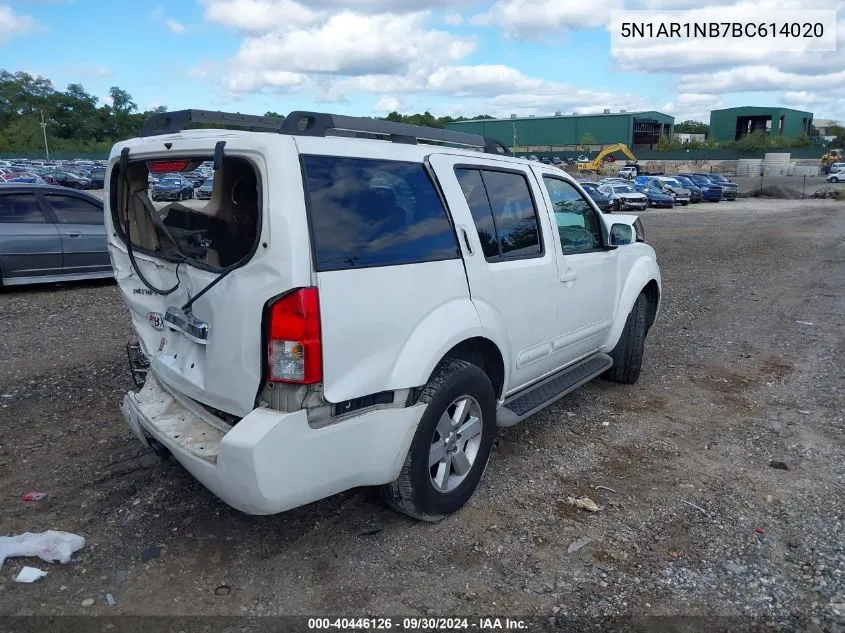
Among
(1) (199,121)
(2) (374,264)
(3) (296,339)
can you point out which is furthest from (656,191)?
(3) (296,339)

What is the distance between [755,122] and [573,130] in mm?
31518

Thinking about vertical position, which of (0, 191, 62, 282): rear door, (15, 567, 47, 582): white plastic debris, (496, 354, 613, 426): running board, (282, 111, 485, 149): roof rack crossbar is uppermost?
(282, 111, 485, 149): roof rack crossbar

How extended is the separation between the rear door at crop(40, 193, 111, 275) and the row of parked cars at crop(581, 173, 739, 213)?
2085cm

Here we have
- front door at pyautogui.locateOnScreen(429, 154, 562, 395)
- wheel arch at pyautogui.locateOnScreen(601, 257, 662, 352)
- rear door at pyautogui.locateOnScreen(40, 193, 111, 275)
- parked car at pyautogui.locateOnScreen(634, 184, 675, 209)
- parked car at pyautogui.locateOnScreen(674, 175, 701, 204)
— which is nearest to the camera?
front door at pyautogui.locateOnScreen(429, 154, 562, 395)

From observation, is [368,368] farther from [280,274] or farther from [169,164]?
[169,164]

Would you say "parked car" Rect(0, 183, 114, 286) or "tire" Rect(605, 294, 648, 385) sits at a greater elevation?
"parked car" Rect(0, 183, 114, 286)

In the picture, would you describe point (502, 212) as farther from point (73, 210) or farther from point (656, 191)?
point (656, 191)

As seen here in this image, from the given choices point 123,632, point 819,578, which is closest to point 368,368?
point 123,632

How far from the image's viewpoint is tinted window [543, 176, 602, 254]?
14.8 feet

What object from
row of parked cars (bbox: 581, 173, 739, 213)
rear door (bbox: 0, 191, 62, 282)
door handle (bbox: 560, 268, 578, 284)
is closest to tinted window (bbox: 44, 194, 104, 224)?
rear door (bbox: 0, 191, 62, 282)

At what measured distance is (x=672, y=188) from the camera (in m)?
40.0

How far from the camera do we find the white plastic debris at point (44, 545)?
3111mm

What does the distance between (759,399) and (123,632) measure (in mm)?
4928

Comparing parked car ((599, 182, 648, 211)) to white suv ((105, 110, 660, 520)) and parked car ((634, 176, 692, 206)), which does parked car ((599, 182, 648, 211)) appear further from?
white suv ((105, 110, 660, 520))
